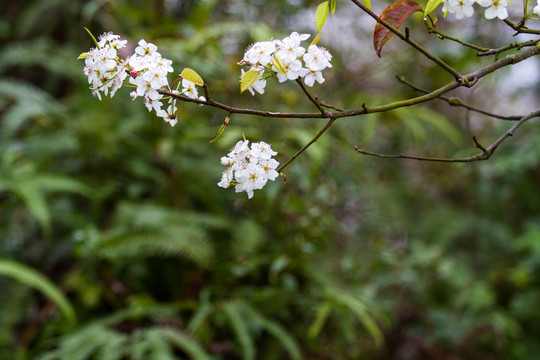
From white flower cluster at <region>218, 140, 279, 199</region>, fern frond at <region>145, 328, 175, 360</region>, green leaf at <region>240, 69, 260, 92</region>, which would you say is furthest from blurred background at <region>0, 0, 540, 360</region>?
green leaf at <region>240, 69, 260, 92</region>

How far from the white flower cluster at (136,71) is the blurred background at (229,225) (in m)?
0.94

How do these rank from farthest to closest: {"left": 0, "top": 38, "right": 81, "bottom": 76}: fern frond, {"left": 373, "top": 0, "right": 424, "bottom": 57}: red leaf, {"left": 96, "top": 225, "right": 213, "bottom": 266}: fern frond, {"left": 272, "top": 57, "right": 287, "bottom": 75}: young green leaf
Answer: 1. {"left": 0, "top": 38, "right": 81, "bottom": 76}: fern frond
2. {"left": 96, "top": 225, "right": 213, "bottom": 266}: fern frond
3. {"left": 373, "top": 0, "right": 424, "bottom": 57}: red leaf
4. {"left": 272, "top": 57, "right": 287, "bottom": 75}: young green leaf

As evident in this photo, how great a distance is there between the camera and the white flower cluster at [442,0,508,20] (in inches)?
29.6

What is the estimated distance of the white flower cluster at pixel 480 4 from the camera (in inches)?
29.6

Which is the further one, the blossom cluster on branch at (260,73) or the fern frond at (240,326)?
the fern frond at (240,326)

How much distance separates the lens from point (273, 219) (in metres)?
2.08

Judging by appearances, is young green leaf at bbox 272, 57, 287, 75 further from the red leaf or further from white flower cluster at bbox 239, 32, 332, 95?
the red leaf

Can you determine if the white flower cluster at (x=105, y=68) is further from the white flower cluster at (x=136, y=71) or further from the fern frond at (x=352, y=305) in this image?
the fern frond at (x=352, y=305)

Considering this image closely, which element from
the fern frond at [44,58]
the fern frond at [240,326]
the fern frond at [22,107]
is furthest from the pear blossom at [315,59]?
the fern frond at [44,58]

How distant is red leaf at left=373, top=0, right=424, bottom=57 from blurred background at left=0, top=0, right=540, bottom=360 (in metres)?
1.01

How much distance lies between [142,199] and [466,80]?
175 cm

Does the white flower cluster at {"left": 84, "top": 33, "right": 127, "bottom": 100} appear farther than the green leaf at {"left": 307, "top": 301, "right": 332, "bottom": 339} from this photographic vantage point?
No

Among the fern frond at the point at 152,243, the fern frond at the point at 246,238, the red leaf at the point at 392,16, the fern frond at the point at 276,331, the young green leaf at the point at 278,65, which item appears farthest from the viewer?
the fern frond at the point at 246,238

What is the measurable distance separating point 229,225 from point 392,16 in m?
1.28
